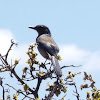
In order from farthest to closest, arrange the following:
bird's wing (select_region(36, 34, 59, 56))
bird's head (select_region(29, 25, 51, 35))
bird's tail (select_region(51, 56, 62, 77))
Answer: bird's head (select_region(29, 25, 51, 35)) < bird's wing (select_region(36, 34, 59, 56)) < bird's tail (select_region(51, 56, 62, 77))

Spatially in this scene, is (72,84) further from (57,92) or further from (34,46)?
(34,46)

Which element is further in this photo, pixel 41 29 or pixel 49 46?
pixel 41 29

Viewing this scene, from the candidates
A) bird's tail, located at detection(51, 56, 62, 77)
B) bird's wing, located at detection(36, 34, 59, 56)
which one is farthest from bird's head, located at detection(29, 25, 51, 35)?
bird's tail, located at detection(51, 56, 62, 77)

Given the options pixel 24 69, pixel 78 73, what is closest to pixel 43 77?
pixel 24 69

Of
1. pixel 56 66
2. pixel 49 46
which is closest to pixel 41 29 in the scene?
pixel 49 46

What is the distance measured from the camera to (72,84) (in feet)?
11.7

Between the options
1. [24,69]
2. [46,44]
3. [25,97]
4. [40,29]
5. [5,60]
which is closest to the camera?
[25,97]

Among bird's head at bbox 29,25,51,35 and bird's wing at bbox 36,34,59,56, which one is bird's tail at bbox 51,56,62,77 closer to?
bird's wing at bbox 36,34,59,56

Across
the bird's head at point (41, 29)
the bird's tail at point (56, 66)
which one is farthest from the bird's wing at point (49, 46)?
the bird's head at point (41, 29)

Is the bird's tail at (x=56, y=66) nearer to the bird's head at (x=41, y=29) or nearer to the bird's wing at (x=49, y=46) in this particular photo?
the bird's wing at (x=49, y=46)

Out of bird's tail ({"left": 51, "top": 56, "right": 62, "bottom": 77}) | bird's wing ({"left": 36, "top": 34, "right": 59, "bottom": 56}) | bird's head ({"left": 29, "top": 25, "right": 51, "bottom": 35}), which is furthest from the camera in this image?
bird's head ({"left": 29, "top": 25, "right": 51, "bottom": 35})

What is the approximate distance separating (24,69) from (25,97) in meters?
0.61

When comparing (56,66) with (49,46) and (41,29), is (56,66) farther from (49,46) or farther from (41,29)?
(41,29)

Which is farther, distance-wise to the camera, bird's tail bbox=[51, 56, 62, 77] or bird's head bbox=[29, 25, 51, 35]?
bird's head bbox=[29, 25, 51, 35]
